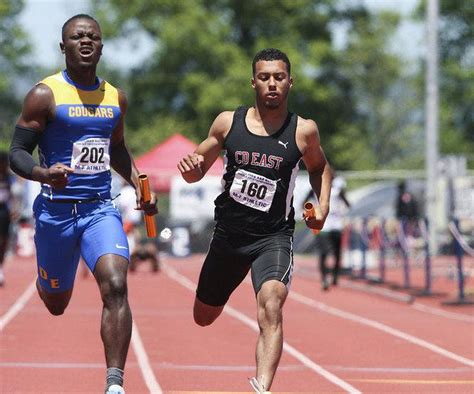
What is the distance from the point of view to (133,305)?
18.8 m

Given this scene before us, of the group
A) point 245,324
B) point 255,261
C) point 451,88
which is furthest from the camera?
point 451,88

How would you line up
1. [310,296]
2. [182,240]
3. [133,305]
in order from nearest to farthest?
[133,305]
[310,296]
[182,240]

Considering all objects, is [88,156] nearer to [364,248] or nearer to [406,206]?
[364,248]

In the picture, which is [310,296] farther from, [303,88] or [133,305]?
[303,88]

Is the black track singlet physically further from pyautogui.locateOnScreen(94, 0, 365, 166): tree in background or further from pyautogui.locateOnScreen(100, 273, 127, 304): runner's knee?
pyautogui.locateOnScreen(94, 0, 365, 166): tree in background

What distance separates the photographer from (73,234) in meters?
8.60

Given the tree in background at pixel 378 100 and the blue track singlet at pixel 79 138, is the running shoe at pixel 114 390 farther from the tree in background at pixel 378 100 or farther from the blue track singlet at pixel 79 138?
the tree in background at pixel 378 100

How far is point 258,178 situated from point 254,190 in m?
0.08

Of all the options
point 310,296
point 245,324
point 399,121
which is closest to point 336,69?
point 399,121

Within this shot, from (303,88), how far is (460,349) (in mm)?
46311

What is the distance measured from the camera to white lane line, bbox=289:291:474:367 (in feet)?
41.7

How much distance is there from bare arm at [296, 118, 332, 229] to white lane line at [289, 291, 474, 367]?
3.55 meters

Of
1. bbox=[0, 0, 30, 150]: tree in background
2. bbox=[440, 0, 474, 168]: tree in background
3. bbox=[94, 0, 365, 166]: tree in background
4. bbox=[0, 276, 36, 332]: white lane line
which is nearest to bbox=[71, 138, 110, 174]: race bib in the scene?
bbox=[0, 276, 36, 332]: white lane line

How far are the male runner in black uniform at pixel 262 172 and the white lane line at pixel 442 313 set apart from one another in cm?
864
